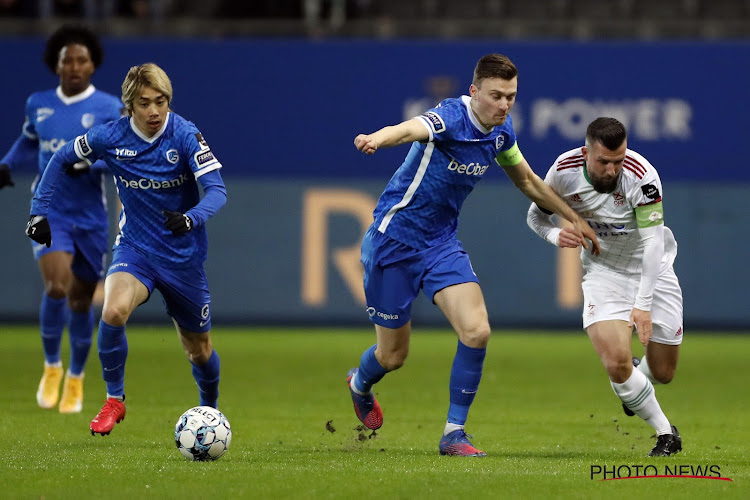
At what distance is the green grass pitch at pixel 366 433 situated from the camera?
20.1 ft

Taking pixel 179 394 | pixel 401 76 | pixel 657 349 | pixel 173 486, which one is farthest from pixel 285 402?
pixel 401 76

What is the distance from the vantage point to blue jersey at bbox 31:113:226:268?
7699mm

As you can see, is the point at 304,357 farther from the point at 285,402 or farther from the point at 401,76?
the point at 401,76

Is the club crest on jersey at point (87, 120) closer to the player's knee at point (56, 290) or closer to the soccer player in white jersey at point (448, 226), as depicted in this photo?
the player's knee at point (56, 290)

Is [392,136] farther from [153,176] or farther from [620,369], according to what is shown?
[620,369]

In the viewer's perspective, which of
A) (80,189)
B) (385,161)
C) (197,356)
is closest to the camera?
(197,356)

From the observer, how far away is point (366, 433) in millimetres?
8836

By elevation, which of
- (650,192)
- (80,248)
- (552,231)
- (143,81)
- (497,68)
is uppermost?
(497,68)

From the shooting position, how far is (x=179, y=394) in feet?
37.0

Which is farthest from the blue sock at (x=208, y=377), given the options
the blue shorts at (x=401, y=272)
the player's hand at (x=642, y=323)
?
the player's hand at (x=642, y=323)

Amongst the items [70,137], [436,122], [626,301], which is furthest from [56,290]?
[626,301]

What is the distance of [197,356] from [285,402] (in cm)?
297

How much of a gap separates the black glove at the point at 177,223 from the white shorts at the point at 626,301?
2590mm

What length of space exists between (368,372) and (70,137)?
3447mm
